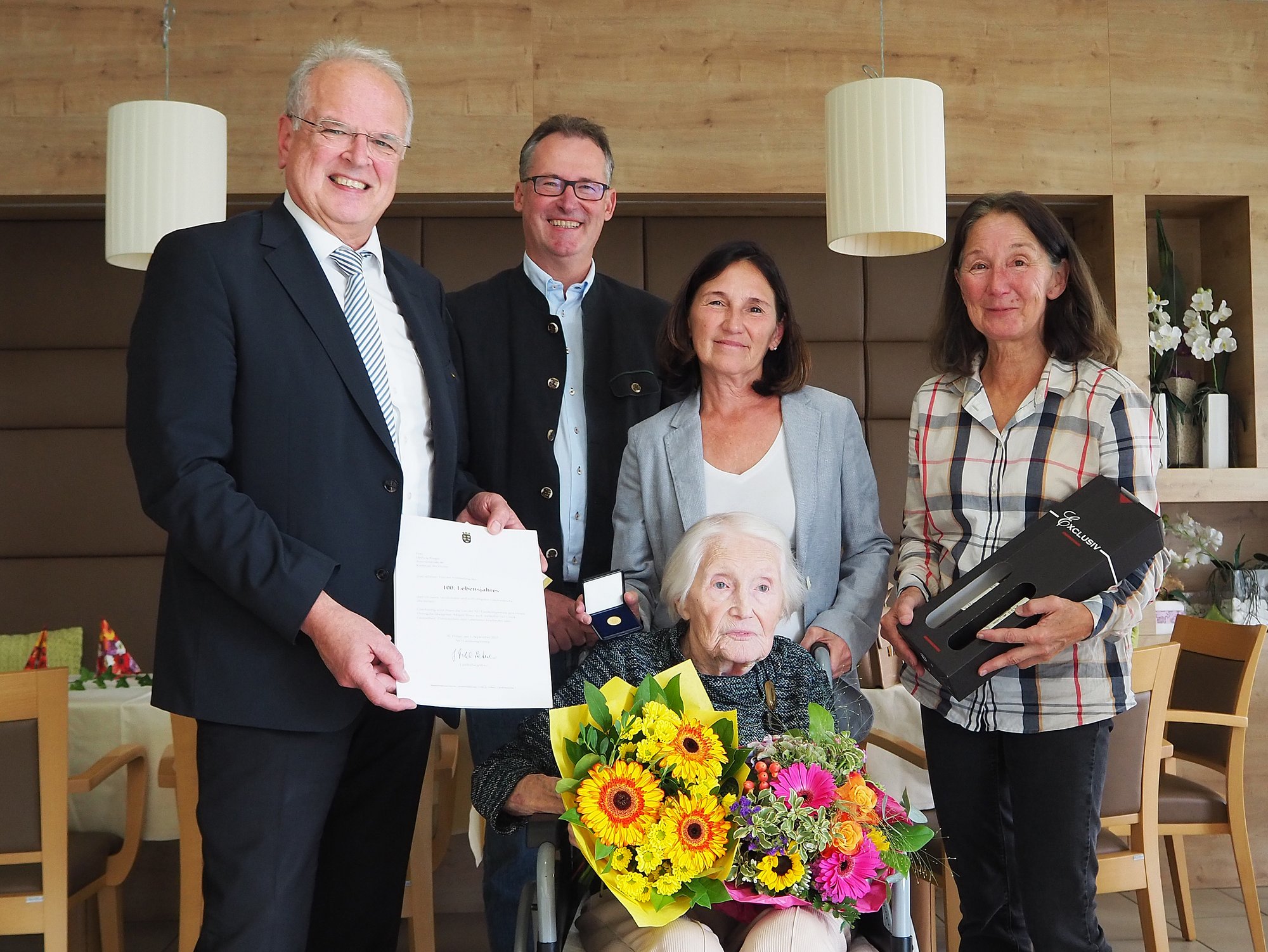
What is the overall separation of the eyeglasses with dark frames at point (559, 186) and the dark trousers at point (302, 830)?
118cm

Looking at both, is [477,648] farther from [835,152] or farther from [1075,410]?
[835,152]

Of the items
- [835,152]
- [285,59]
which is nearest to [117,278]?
[285,59]

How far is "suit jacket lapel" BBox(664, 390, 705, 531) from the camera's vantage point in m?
2.11

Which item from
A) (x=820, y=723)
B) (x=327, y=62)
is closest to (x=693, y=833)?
(x=820, y=723)

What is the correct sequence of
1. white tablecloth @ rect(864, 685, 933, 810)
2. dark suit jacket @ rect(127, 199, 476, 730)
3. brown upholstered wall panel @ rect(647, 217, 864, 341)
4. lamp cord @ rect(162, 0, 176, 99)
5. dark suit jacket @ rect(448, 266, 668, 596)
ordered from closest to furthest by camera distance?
dark suit jacket @ rect(127, 199, 476, 730), dark suit jacket @ rect(448, 266, 668, 596), white tablecloth @ rect(864, 685, 933, 810), lamp cord @ rect(162, 0, 176, 99), brown upholstered wall panel @ rect(647, 217, 864, 341)

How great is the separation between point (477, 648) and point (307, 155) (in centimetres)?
85

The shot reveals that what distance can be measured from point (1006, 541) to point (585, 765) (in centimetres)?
87

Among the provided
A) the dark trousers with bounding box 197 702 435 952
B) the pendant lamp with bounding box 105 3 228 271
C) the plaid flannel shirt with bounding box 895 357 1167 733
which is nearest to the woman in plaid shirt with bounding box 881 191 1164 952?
the plaid flannel shirt with bounding box 895 357 1167 733

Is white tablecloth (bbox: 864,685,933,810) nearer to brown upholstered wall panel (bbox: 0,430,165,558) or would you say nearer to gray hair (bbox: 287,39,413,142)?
gray hair (bbox: 287,39,413,142)

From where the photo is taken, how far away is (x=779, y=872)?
146 centimetres

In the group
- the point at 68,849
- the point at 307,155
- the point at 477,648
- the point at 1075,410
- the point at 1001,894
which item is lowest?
the point at 68,849

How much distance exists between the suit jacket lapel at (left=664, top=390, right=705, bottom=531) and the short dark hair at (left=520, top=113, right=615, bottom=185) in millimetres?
647

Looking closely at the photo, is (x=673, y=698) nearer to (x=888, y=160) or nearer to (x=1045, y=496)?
(x=1045, y=496)

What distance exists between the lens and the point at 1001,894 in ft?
6.29
